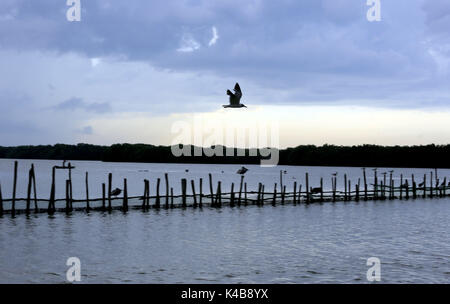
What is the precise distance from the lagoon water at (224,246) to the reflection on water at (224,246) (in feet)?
0.11

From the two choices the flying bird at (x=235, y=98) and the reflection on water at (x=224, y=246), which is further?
the flying bird at (x=235, y=98)

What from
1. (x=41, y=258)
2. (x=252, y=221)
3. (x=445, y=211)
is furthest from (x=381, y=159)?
(x=41, y=258)

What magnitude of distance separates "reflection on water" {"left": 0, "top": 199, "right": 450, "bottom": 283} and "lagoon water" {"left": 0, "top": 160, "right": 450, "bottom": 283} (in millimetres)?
33

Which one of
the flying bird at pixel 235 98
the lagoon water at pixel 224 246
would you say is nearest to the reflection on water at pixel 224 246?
the lagoon water at pixel 224 246

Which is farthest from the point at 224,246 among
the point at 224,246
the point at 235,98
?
the point at 235,98

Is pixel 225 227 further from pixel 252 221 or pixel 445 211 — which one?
pixel 445 211

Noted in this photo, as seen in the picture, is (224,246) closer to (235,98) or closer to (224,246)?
(224,246)

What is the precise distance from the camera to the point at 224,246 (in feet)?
72.8

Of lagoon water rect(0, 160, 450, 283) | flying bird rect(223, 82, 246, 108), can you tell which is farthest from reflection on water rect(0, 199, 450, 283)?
flying bird rect(223, 82, 246, 108)

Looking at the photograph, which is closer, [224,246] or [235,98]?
[235,98]

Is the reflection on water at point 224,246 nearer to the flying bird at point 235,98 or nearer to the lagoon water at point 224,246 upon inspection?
the lagoon water at point 224,246

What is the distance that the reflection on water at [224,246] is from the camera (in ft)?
53.3

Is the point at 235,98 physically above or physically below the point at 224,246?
above
